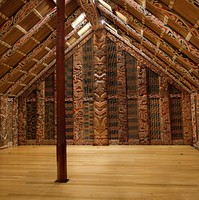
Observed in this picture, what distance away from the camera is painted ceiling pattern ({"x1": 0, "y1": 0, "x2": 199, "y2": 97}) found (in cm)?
479

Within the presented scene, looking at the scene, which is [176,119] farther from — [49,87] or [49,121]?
[49,87]

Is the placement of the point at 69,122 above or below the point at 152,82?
below

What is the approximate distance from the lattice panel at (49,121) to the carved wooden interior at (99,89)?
40 millimetres

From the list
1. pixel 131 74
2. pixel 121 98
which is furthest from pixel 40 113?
pixel 131 74

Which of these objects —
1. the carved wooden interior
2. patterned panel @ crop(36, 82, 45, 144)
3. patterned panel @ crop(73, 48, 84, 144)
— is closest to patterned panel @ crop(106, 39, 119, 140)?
the carved wooden interior

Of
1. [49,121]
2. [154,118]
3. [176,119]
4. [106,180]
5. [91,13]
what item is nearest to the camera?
[106,180]

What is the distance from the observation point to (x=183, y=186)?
339cm

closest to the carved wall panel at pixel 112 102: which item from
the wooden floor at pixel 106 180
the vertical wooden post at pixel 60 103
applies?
the wooden floor at pixel 106 180

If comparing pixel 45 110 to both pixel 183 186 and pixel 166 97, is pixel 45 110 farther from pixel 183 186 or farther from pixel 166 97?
pixel 183 186

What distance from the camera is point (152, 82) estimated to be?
887cm

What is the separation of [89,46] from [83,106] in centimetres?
243

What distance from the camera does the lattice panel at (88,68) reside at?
30.3ft

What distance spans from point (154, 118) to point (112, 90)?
193 cm

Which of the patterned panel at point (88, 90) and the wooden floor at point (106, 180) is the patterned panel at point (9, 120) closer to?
the patterned panel at point (88, 90)
